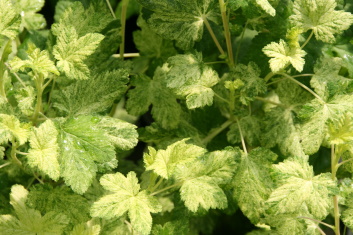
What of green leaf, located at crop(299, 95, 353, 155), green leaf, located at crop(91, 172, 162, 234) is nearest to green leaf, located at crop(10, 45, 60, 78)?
green leaf, located at crop(91, 172, 162, 234)

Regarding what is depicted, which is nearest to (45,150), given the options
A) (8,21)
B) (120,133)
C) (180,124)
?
(120,133)

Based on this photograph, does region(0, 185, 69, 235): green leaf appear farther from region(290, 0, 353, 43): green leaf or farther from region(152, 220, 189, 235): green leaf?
region(290, 0, 353, 43): green leaf

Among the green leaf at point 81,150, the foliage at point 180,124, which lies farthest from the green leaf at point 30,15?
the green leaf at point 81,150

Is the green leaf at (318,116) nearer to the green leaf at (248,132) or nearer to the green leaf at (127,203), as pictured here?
the green leaf at (248,132)

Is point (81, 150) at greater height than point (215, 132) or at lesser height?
greater

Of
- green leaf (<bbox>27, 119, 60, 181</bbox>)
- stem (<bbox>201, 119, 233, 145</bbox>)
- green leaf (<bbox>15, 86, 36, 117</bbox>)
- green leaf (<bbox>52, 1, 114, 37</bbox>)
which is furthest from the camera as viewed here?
stem (<bbox>201, 119, 233, 145</bbox>)

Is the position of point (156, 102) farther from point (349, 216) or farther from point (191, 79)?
point (349, 216)
